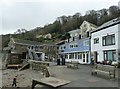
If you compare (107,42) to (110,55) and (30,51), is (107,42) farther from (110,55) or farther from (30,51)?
(30,51)

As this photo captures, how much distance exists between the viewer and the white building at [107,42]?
24.4 m

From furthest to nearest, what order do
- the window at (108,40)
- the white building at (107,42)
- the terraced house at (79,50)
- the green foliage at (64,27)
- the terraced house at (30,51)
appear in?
the green foliage at (64,27) → the terraced house at (30,51) → the terraced house at (79,50) → the window at (108,40) → the white building at (107,42)

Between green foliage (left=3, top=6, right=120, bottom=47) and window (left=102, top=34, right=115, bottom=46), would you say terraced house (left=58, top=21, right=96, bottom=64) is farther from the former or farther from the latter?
green foliage (left=3, top=6, right=120, bottom=47)

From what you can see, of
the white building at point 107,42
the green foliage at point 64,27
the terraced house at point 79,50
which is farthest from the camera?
the green foliage at point 64,27

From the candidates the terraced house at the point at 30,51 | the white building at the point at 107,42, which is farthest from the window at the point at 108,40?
the terraced house at the point at 30,51

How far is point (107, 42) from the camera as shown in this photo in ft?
88.3

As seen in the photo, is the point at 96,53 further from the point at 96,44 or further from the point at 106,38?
the point at 106,38

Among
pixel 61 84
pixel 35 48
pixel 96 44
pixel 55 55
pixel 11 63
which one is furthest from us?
pixel 35 48

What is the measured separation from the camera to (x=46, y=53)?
57250mm

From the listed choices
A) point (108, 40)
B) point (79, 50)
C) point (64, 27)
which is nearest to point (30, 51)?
point (79, 50)

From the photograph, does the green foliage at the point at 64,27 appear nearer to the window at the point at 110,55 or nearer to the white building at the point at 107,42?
the white building at the point at 107,42

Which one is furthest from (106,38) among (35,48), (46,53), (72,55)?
(35,48)

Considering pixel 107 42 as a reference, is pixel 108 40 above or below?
above

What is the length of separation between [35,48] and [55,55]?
1492cm
